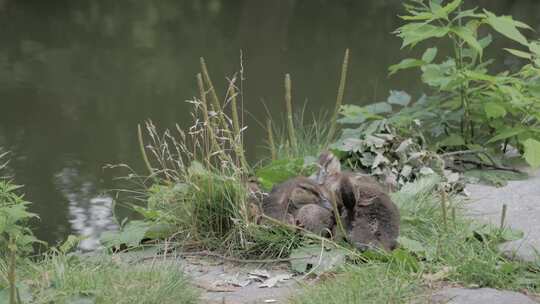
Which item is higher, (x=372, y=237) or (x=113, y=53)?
(x=372, y=237)

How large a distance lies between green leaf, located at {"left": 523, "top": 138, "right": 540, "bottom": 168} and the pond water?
310cm

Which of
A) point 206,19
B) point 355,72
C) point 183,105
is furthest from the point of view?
point 206,19

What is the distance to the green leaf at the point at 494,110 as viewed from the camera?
5.07 meters

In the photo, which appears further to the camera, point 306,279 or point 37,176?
point 37,176

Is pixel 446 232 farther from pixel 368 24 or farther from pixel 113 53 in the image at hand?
pixel 368 24

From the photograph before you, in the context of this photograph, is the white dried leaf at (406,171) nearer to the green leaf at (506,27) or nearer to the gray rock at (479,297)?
the green leaf at (506,27)

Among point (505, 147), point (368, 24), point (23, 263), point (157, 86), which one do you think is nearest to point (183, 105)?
point (157, 86)

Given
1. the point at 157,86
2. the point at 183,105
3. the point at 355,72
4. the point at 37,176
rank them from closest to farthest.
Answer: the point at 37,176 → the point at 183,105 → the point at 157,86 → the point at 355,72

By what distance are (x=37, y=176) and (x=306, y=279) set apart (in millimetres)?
4475

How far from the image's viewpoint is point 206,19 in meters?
16.6

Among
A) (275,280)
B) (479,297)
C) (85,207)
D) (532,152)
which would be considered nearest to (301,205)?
(275,280)

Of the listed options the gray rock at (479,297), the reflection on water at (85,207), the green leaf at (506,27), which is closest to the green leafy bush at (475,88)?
the green leaf at (506,27)

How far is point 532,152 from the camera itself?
4719mm

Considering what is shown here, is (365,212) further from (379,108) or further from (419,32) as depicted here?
(379,108)
